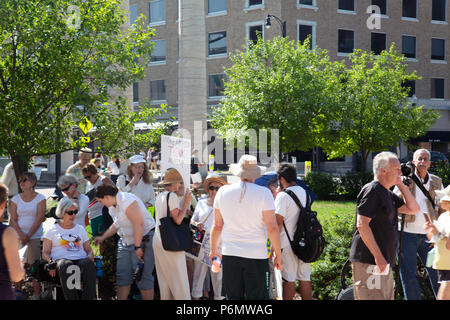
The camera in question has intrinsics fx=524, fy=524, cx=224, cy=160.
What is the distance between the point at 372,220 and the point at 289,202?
1210 millimetres

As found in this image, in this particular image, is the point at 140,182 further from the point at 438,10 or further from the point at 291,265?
the point at 438,10

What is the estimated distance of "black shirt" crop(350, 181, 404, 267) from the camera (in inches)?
187

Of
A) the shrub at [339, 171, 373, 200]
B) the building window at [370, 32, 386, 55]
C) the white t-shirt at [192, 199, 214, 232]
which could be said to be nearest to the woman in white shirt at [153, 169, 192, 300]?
the white t-shirt at [192, 199, 214, 232]

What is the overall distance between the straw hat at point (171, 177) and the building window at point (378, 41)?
126 feet

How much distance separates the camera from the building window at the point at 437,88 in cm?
4297

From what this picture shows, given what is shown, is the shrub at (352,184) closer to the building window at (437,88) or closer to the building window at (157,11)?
the building window at (437,88)

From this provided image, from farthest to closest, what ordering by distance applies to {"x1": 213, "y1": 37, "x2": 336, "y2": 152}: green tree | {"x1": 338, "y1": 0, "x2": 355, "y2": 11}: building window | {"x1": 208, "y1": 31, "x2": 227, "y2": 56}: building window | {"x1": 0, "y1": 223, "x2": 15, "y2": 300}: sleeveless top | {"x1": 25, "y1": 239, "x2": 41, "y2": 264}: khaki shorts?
{"x1": 338, "y1": 0, "x2": 355, "y2": 11}: building window, {"x1": 208, "y1": 31, "x2": 227, "y2": 56}: building window, {"x1": 213, "y1": 37, "x2": 336, "y2": 152}: green tree, {"x1": 25, "y1": 239, "x2": 41, "y2": 264}: khaki shorts, {"x1": 0, "y1": 223, "x2": 15, "y2": 300}: sleeveless top

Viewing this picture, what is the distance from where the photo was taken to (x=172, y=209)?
18.9 ft

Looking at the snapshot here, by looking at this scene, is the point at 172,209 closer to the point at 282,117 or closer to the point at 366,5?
A: the point at 282,117

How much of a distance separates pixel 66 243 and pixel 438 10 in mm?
44545

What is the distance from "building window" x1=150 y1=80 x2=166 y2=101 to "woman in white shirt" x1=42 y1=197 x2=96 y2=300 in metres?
38.4

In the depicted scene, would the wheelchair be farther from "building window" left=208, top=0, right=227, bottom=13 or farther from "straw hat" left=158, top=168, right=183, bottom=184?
"building window" left=208, top=0, right=227, bottom=13

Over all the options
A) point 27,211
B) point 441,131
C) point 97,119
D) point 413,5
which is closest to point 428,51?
point 413,5

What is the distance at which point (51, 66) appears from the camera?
8414 mm
